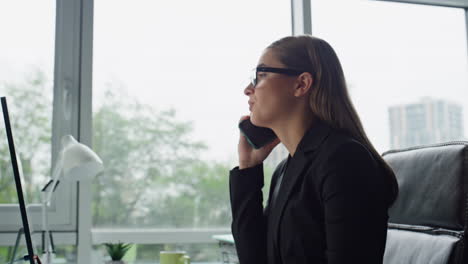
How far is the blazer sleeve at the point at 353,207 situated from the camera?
1101 mm

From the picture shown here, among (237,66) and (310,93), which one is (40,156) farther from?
(310,93)

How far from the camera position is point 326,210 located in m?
1.15

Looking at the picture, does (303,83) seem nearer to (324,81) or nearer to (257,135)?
(324,81)

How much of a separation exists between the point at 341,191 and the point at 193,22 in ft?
4.58

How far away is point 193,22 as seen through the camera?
2.31m

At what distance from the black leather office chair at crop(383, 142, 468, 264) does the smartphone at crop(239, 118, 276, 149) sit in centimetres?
37

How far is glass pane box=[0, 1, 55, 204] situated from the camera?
2.04m

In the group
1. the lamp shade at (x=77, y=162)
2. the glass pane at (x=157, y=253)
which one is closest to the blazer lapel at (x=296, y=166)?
the lamp shade at (x=77, y=162)

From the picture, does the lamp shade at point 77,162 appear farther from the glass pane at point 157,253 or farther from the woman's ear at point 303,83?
the woman's ear at point 303,83

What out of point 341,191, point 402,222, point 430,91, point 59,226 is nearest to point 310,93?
point 341,191

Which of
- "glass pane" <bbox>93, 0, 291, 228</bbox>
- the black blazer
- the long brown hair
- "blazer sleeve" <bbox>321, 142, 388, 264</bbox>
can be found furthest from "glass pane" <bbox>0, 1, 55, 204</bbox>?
"blazer sleeve" <bbox>321, 142, 388, 264</bbox>

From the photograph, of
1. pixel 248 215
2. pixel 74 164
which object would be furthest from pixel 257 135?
pixel 74 164

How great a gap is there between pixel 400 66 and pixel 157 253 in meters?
1.46

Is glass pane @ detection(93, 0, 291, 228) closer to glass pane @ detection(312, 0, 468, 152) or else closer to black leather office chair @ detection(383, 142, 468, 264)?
glass pane @ detection(312, 0, 468, 152)
